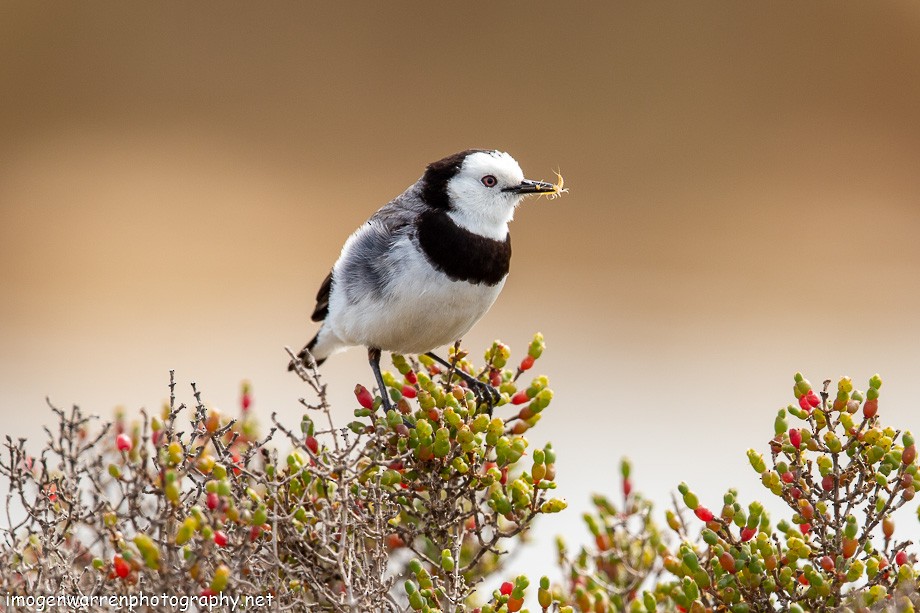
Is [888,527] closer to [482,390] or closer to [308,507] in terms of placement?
[482,390]

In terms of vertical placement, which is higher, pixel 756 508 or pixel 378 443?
pixel 378 443

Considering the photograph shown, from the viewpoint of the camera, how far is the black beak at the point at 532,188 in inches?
145

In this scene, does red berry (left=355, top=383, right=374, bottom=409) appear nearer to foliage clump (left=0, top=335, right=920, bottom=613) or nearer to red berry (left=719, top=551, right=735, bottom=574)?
foliage clump (left=0, top=335, right=920, bottom=613)

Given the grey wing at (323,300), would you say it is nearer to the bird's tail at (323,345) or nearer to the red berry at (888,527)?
the bird's tail at (323,345)

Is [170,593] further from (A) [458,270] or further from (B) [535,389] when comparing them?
(A) [458,270]

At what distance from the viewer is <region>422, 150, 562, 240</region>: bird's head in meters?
3.62

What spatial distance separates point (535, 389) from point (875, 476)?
853 millimetres

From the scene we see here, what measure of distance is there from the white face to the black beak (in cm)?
1

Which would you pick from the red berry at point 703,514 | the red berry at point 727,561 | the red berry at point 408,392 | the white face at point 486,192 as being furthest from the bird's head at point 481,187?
the red berry at point 727,561

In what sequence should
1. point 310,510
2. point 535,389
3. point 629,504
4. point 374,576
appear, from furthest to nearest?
point 629,504 < point 535,389 < point 310,510 < point 374,576

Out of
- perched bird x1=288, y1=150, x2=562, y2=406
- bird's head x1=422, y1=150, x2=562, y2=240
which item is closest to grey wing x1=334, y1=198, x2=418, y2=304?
perched bird x1=288, y1=150, x2=562, y2=406

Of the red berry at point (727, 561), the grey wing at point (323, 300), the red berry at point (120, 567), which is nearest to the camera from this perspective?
the red berry at point (120, 567)

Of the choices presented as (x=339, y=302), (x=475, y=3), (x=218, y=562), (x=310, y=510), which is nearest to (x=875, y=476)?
(x=310, y=510)

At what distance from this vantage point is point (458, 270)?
343cm
